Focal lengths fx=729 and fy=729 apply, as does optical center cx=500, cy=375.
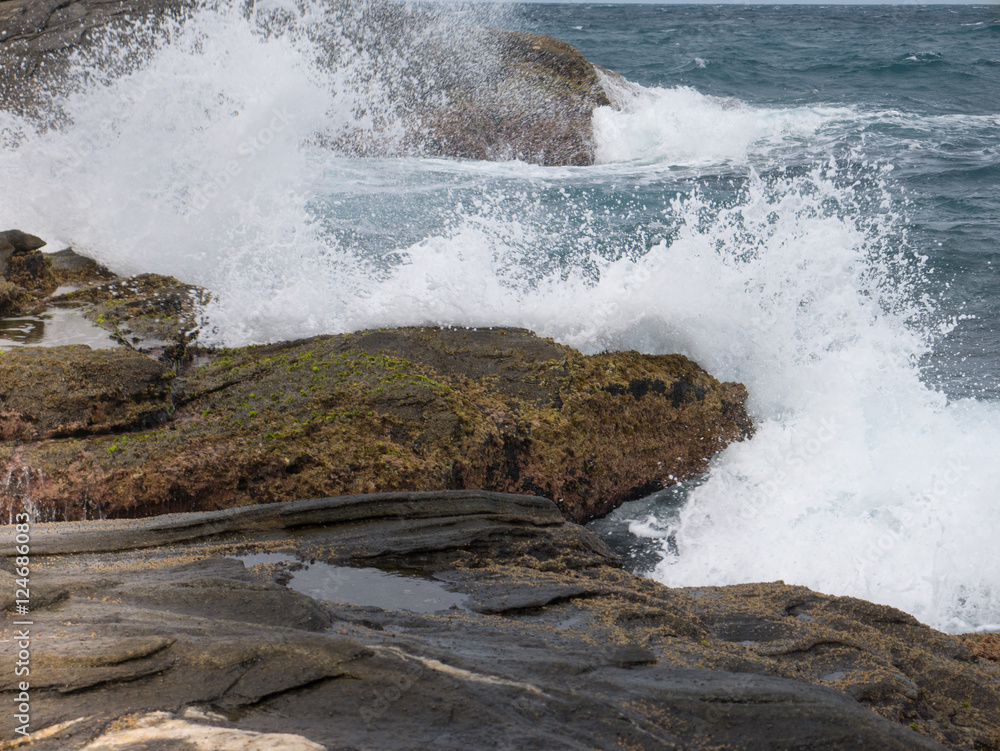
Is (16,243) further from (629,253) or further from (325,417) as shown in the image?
(629,253)

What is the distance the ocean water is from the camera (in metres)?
5.15

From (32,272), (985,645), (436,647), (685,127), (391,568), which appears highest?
(685,127)

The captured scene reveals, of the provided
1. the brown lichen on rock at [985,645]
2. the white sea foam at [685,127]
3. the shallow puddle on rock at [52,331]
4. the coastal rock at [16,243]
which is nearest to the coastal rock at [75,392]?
the shallow puddle on rock at [52,331]

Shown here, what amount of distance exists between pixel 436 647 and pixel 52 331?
3.99 m

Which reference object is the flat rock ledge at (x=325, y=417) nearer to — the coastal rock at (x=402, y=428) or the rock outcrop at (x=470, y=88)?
the coastal rock at (x=402, y=428)

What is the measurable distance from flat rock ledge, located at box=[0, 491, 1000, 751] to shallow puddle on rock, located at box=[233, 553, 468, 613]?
0.5 inches

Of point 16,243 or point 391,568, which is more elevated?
point 16,243

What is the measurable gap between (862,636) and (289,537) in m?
2.61

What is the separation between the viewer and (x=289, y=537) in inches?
136

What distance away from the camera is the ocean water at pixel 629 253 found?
5148 millimetres

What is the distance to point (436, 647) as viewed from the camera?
238 centimetres

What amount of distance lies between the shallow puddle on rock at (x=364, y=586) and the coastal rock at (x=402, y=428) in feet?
2.71

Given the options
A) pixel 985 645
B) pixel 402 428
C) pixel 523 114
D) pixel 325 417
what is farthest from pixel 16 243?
pixel 523 114

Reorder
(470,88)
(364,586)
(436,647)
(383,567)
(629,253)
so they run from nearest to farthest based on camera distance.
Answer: (436,647)
(364,586)
(383,567)
(629,253)
(470,88)
